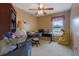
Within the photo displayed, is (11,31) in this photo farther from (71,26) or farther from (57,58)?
(71,26)

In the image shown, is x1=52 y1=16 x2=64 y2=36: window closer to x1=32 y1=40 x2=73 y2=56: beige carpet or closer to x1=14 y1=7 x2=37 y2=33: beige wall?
x1=32 y1=40 x2=73 y2=56: beige carpet

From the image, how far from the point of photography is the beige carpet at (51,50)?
6.27 feet

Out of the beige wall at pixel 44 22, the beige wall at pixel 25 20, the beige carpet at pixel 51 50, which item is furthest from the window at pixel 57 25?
the beige wall at pixel 25 20

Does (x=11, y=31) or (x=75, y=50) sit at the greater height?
(x=11, y=31)

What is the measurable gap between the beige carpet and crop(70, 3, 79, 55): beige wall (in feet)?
0.48

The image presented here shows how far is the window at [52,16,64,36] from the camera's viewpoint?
199cm

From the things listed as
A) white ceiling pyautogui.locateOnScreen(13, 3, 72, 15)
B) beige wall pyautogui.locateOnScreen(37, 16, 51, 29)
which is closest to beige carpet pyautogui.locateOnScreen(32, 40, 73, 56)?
beige wall pyautogui.locateOnScreen(37, 16, 51, 29)

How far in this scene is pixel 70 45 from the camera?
1.93 metres

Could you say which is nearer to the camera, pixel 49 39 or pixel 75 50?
pixel 75 50

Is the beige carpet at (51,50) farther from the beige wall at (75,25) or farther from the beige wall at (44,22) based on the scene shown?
the beige wall at (44,22)

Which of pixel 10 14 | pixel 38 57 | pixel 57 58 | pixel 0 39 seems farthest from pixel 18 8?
pixel 57 58

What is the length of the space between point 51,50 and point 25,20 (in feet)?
2.27

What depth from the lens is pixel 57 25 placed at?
2.03 metres

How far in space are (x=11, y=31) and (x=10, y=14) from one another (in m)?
0.30
